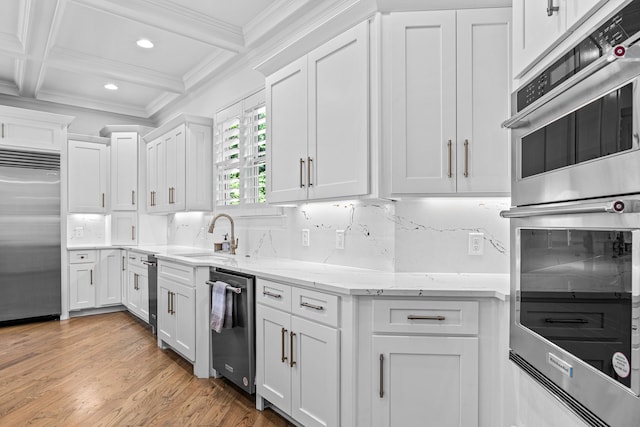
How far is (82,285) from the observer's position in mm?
4988

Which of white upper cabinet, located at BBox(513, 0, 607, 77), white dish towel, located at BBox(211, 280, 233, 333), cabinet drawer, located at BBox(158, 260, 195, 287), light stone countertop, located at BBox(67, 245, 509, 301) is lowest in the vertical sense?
white dish towel, located at BBox(211, 280, 233, 333)

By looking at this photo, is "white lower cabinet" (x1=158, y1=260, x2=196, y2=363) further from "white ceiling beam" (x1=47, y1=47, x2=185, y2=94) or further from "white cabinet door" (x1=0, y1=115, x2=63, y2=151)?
"white cabinet door" (x1=0, y1=115, x2=63, y2=151)

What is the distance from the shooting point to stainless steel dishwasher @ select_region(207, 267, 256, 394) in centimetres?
251

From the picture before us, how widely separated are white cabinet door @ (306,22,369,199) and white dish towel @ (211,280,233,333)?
872mm

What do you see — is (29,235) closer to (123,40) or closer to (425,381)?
(123,40)

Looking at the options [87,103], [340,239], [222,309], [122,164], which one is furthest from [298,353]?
[87,103]

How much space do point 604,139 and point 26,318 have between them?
560 cm

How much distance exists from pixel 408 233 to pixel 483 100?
848 mm

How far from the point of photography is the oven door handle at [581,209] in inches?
35.3

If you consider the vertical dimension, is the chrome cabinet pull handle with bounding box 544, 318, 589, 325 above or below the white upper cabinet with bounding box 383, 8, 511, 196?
below

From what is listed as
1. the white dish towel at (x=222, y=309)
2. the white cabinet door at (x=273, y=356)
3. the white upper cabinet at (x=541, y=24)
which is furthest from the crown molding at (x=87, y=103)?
the white upper cabinet at (x=541, y=24)

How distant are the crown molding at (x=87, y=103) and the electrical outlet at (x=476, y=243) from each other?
17.3 feet

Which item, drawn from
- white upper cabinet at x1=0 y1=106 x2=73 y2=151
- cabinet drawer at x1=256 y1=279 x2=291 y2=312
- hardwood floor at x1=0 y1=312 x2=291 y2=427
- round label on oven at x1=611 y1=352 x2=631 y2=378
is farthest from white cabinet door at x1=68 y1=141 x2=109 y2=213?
round label on oven at x1=611 y1=352 x2=631 y2=378

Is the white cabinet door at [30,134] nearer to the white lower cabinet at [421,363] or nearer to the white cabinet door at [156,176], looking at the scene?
the white cabinet door at [156,176]
